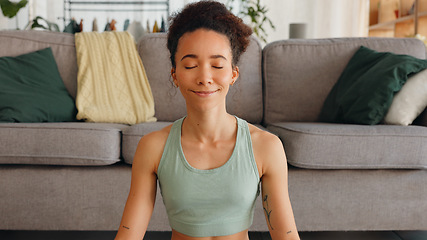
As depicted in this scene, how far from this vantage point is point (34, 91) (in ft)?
6.35

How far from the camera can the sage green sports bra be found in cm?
84

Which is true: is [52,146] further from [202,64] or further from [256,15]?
[256,15]

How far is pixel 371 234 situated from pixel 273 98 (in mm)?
856

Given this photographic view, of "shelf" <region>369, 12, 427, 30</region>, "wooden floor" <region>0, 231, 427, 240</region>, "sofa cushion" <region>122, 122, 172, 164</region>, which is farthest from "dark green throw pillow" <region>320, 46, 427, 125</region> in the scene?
"shelf" <region>369, 12, 427, 30</region>

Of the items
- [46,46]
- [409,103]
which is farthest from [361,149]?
[46,46]

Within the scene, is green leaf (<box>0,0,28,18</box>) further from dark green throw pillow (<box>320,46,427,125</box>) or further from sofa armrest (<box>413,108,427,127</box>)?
sofa armrest (<box>413,108,427,127</box>)

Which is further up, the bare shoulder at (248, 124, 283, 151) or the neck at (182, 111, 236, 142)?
the neck at (182, 111, 236, 142)

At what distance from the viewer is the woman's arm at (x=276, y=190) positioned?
0.86 meters

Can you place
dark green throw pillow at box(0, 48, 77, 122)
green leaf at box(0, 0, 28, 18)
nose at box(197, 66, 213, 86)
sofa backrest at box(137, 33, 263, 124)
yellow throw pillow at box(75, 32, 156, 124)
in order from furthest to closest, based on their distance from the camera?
green leaf at box(0, 0, 28, 18), sofa backrest at box(137, 33, 263, 124), yellow throw pillow at box(75, 32, 156, 124), dark green throw pillow at box(0, 48, 77, 122), nose at box(197, 66, 213, 86)

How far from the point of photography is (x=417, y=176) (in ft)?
5.20

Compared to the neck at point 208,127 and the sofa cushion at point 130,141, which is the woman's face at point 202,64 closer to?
the neck at point 208,127

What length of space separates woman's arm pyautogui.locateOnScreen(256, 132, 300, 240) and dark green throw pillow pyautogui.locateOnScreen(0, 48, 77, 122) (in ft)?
4.45

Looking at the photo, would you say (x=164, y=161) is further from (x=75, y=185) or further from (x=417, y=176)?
(x=417, y=176)

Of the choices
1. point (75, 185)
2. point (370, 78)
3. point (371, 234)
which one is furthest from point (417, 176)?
point (75, 185)
